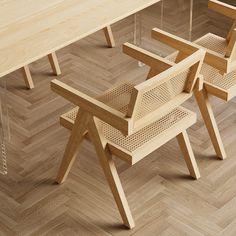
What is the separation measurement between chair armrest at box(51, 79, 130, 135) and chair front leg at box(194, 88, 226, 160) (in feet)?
2.51

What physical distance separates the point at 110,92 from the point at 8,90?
45.3 inches

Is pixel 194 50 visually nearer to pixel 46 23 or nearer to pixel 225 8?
pixel 225 8

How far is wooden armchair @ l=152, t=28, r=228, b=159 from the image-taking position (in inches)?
142

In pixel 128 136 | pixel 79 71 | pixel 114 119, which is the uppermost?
pixel 114 119

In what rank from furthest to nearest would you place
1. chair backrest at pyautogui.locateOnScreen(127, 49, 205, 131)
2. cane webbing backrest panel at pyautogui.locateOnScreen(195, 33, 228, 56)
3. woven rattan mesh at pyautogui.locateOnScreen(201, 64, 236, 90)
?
cane webbing backrest panel at pyautogui.locateOnScreen(195, 33, 228, 56), woven rattan mesh at pyautogui.locateOnScreen(201, 64, 236, 90), chair backrest at pyautogui.locateOnScreen(127, 49, 205, 131)

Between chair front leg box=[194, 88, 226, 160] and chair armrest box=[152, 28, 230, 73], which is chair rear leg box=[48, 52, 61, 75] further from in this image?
chair front leg box=[194, 88, 226, 160]

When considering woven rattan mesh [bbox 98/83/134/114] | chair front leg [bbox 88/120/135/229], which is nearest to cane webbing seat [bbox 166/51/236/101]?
woven rattan mesh [bbox 98/83/134/114]

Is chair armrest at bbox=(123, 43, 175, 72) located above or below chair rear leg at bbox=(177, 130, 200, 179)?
above

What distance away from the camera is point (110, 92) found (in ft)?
11.8

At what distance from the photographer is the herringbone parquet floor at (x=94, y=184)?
346 cm

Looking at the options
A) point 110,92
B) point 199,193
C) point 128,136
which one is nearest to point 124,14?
point 110,92

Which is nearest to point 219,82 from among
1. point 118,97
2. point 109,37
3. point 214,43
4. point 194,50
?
point 194,50

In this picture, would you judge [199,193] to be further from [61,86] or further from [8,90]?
[8,90]

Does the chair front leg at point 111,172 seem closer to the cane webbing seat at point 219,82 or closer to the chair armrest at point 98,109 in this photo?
the chair armrest at point 98,109
